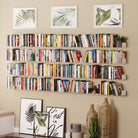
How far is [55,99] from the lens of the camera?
673 cm

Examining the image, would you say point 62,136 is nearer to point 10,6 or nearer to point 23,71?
point 23,71

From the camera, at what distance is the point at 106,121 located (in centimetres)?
608

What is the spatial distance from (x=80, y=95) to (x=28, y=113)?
3.57 ft

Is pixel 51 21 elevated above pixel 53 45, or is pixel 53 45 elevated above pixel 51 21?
pixel 51 21

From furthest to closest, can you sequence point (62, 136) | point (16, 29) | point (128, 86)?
point (16, 29) < point (62, 136) < point (128, 86)

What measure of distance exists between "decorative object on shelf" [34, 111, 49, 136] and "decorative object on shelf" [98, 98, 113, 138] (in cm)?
109

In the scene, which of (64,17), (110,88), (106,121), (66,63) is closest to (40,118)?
(66,63)

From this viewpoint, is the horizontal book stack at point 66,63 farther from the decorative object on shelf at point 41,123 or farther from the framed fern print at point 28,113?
the decorative object on shelf at point 41,123

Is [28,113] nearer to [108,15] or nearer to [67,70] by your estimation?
[67,70]

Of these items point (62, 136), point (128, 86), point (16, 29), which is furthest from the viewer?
point (16, 29)

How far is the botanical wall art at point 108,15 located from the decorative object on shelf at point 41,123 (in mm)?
1870

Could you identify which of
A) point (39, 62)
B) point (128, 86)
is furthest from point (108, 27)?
point (39, 62)

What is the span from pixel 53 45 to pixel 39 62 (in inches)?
17.4

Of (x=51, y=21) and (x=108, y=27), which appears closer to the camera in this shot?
(x=108, y=27)
